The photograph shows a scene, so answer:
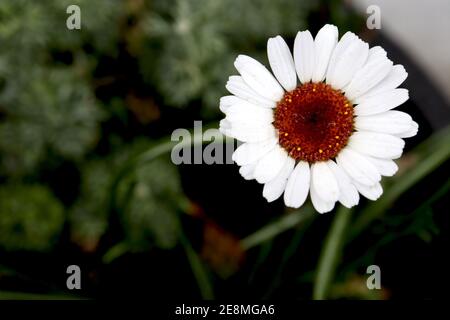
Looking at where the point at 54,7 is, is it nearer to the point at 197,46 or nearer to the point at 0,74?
the point at 0,74

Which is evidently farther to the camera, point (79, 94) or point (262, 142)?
point (79, 94)

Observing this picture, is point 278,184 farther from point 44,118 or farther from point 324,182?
point 44,118

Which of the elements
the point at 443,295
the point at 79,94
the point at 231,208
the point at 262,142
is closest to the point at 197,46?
the point at 79,94

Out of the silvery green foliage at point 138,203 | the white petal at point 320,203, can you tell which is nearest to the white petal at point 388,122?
the white petal at point 320,203

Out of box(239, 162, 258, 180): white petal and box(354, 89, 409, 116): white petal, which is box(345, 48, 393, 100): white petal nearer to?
box(354, 89, 409, 116): white petal

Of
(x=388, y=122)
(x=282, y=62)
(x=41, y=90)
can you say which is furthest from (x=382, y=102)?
(x=41, y=90)

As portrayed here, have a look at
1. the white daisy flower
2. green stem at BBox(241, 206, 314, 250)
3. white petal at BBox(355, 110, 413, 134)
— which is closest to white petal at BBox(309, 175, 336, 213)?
the white daisy flower
